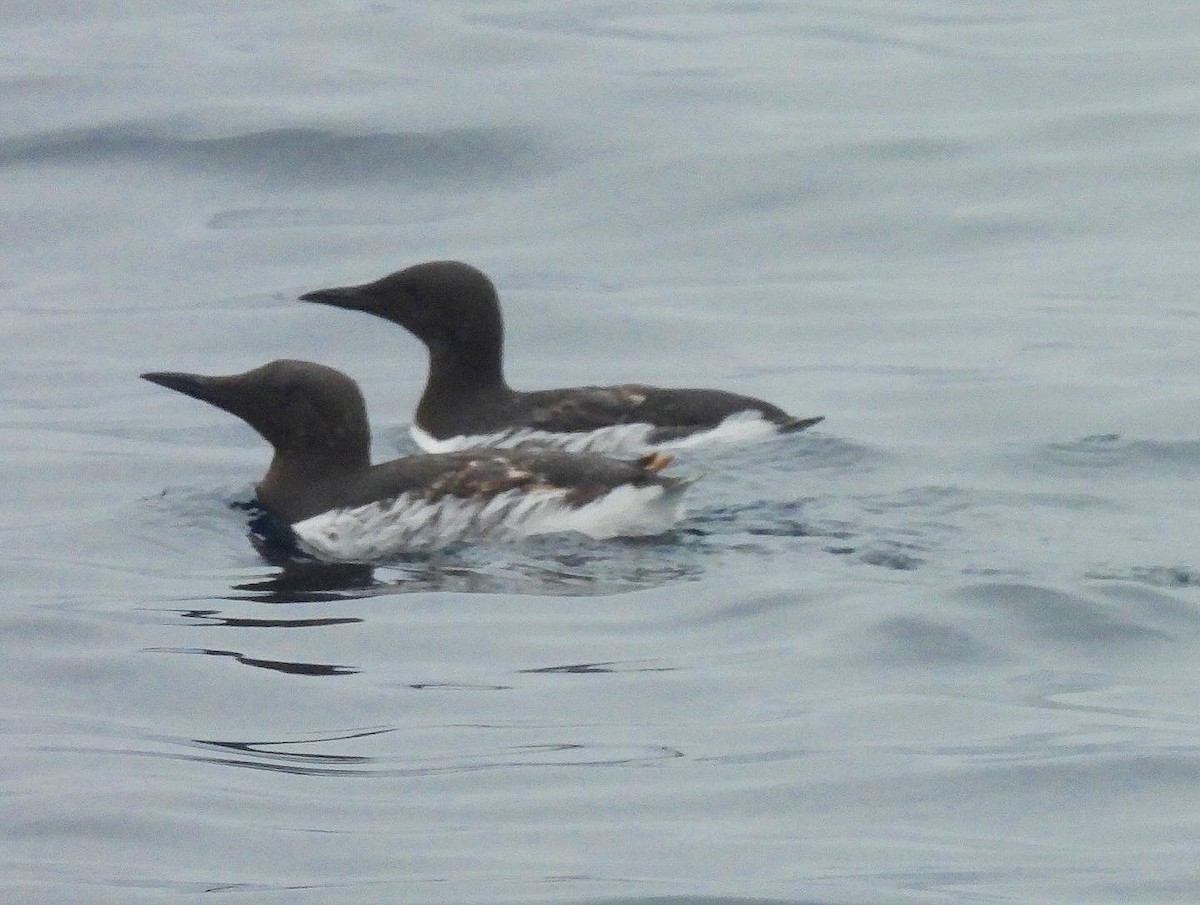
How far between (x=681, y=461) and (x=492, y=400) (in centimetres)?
116

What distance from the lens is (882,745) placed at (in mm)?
7625

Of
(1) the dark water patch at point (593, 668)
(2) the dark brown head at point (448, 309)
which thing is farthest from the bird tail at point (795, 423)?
(1) the dark water patch at point (593, 668)

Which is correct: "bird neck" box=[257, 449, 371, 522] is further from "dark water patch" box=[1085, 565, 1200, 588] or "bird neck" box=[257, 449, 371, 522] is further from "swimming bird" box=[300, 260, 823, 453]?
"dark water patch" box=[1085, 565, 1200, 588]

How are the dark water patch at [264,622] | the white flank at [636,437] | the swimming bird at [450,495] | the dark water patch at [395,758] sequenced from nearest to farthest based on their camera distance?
1. the dark water patch at [395,758]
2. the dark water patch at [264,622]
3. the swimming bird at [450,495]
4. the white flank at [636,437]

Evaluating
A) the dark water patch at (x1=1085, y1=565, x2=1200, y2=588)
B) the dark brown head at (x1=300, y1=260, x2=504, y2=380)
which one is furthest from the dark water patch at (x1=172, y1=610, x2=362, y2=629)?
the dark brown head at (x1=300, y1=260, x2=504, y2=380)

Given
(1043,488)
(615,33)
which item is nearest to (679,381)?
(1043,488)

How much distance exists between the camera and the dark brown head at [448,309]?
13.0m

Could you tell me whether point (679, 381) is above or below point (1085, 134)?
below

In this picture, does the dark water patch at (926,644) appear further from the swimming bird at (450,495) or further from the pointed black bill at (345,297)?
the pointed black bill at (345,297)

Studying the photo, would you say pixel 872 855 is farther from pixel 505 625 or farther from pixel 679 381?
pixel 679 381

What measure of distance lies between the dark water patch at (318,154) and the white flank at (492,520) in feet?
28.4

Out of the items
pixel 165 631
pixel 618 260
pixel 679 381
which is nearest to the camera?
pixel 165 631

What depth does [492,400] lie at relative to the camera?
1290cm

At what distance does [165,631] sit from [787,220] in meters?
9.46
